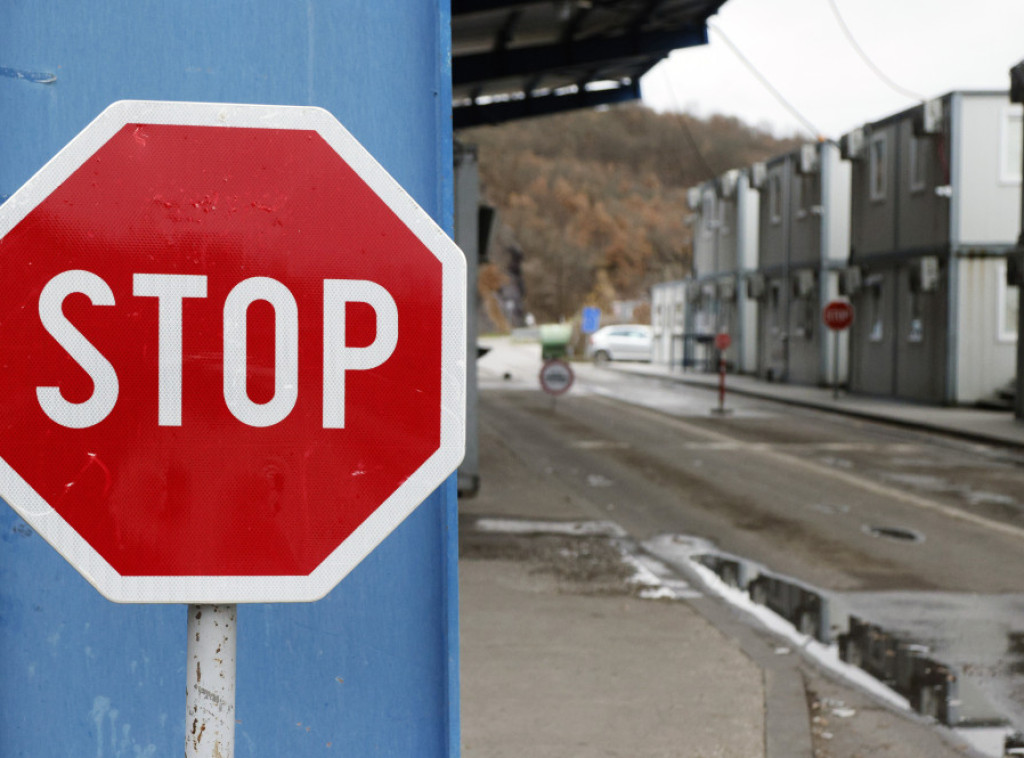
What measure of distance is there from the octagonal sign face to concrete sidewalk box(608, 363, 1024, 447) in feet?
56.7

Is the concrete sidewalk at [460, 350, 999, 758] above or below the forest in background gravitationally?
below

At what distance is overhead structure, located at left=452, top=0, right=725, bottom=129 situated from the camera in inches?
621

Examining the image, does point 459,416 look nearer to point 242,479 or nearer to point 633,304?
point 242,479

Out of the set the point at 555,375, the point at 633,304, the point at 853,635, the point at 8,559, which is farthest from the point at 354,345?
the point at 633,304

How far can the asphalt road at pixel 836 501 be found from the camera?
300 inches

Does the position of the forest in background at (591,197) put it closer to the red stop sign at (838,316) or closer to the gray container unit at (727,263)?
the gray container unit at (727,263)

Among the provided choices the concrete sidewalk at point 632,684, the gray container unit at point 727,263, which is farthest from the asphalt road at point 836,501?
the gray container unit at point 727,263

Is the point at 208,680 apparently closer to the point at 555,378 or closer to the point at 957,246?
the point at 555,378

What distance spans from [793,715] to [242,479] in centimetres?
421

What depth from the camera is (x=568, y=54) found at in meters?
18.1

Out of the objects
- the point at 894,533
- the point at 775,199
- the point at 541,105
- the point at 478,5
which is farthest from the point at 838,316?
the point at 894,533

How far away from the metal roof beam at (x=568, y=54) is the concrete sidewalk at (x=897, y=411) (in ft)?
23.5

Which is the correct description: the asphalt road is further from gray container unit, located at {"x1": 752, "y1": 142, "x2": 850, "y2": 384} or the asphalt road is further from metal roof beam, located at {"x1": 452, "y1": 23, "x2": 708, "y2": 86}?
gray container unit, located at {"x1": 752, "y1": 142, "x2": 850, "y2": 384}

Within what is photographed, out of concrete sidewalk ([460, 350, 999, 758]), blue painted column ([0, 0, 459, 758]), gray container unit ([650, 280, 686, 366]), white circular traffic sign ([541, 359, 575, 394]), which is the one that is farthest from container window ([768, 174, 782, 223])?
blue painted column ([0, 0, 459, 758])
